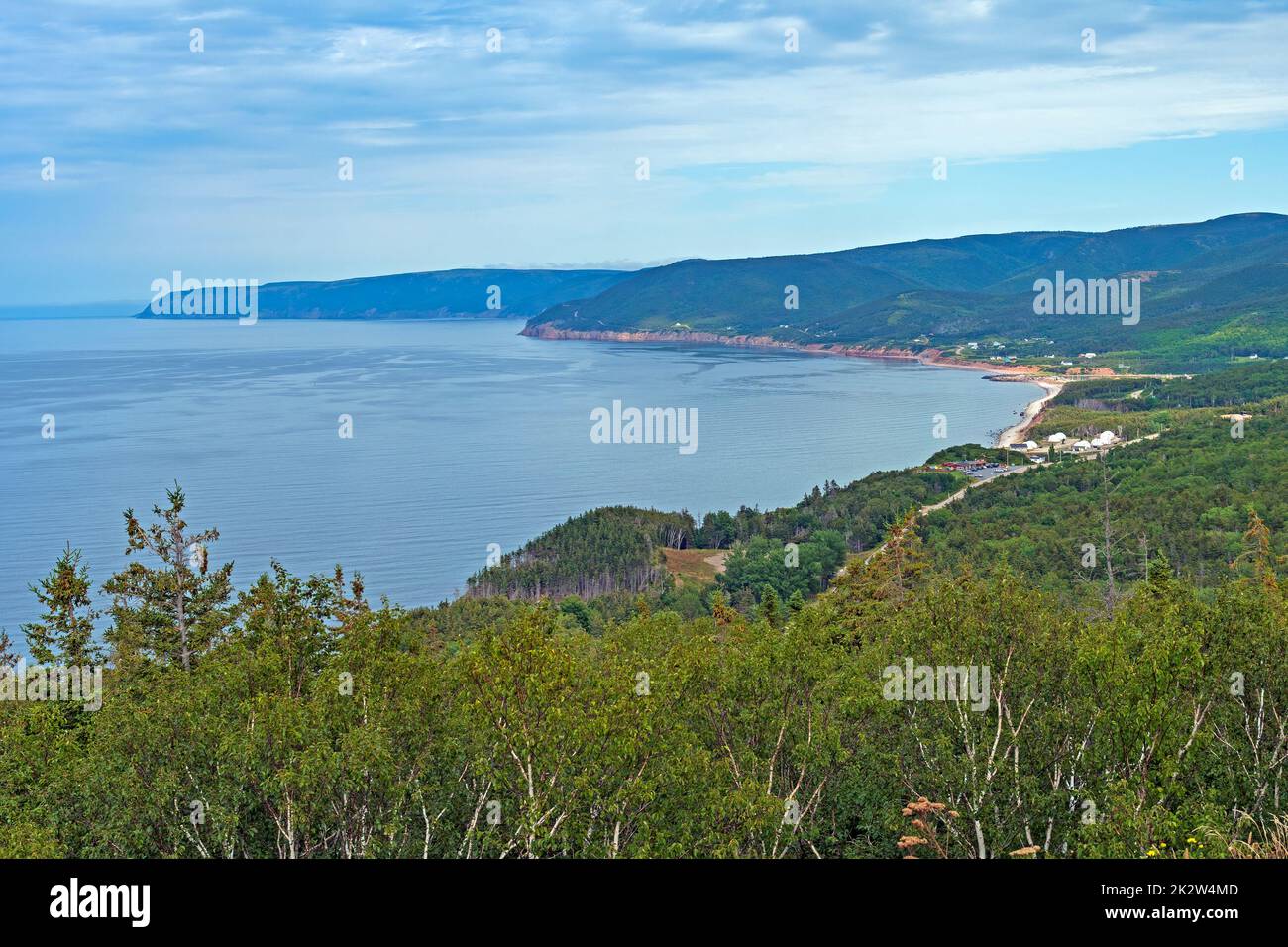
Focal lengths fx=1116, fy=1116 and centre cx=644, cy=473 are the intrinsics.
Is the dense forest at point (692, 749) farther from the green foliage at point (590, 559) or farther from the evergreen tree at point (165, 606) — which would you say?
the green foliage at point (590, 559)

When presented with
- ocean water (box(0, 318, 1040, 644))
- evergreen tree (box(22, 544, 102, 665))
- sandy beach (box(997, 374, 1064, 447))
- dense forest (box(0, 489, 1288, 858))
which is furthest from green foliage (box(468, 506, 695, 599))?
sandy beach (box(997, 374, 1064, 447))

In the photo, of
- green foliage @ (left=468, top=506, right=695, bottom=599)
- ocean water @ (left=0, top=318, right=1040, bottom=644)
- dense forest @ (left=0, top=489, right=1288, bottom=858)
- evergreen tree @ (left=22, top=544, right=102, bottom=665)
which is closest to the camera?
dense forest @ (left=0, top=489, right=1288, bottom=858)

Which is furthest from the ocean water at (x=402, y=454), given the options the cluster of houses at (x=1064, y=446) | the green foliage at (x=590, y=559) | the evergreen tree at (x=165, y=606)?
the evergreen tree at (x=165, y=606)

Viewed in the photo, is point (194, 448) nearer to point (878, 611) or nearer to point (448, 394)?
point (448, 394)

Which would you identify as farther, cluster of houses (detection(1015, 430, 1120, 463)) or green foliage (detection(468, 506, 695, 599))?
cluster of houses (detection(1015, 430, 1120, 463))

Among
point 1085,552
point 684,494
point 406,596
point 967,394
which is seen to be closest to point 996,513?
point 1085,552

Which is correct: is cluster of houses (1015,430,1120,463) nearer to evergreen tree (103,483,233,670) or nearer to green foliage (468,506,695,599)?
green foliage (468,506,695,599)

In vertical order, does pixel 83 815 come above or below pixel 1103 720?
below

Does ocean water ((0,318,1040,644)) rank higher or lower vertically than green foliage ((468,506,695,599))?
higher
